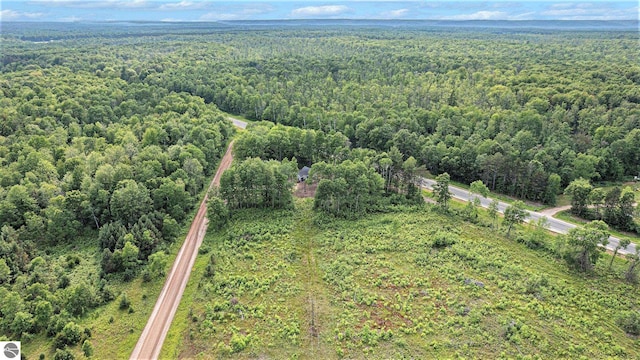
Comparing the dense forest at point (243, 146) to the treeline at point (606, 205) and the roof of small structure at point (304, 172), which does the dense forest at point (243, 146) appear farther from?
the roof of small structure at point (304, 172)

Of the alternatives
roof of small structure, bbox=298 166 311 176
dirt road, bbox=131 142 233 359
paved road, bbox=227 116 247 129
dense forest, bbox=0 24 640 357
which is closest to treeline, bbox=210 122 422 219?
dense forest, bbox=0 24 640 357

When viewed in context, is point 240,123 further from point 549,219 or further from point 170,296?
point 549,219

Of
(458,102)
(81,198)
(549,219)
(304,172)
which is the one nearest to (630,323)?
(549,219)

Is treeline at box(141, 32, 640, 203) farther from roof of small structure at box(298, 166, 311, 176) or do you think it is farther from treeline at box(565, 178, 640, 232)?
roof of small structure at box(298, 166, 311, 176)

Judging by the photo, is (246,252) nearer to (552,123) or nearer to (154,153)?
(154,153)

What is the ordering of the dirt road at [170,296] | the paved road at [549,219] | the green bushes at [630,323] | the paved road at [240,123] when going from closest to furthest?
the dirt road at [170,296] → the green bushes at [630,323] → the paved road at [549,219] → the paved road at [240,123]

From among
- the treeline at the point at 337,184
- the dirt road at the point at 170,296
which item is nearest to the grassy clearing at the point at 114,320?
the dirt road at the point at 170,296
